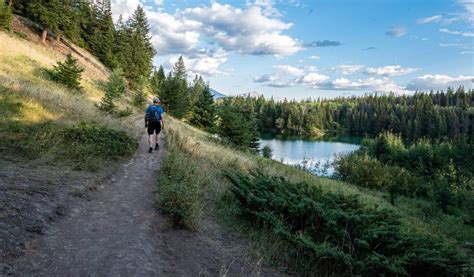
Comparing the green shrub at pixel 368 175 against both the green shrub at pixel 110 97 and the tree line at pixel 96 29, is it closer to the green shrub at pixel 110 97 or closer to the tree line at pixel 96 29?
the green shrub at pixel 110 97

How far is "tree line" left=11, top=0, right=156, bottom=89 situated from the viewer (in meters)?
40.8

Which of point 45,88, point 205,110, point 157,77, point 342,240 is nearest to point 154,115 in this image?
point 45,88

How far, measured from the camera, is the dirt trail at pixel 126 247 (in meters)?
4.52

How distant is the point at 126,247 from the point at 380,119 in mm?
157570

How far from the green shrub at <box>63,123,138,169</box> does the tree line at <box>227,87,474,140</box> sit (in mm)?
111993

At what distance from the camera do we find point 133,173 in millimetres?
9836

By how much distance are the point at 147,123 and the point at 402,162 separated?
47.3 metres

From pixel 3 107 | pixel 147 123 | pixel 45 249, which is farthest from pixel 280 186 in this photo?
pixel 3 107

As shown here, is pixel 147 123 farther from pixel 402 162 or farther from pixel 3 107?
pixel 402 162

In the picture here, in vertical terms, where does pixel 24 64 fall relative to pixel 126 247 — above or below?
above

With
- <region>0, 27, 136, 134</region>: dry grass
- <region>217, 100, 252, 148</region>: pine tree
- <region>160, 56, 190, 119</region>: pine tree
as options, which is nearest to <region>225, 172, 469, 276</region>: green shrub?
<region>0, 27, 136, 134</region>: dry grass

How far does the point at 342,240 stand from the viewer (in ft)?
21.6

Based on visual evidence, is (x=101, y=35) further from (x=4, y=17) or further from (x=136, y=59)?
(x=4, y=17)

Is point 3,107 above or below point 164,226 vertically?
above
